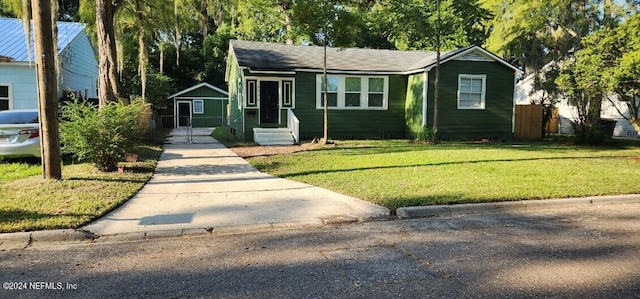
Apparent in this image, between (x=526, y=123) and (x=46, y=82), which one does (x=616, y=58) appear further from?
(x=46, y=82)

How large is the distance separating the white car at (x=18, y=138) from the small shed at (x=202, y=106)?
23.7m

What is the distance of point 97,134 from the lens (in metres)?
8.80

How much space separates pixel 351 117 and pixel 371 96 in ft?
4.55

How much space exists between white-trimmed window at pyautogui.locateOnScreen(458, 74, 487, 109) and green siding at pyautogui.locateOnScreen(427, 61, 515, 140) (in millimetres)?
178

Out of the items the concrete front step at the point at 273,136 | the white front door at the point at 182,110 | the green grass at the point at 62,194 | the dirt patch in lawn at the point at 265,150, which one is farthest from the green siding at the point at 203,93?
the green grass at the point at 62,194

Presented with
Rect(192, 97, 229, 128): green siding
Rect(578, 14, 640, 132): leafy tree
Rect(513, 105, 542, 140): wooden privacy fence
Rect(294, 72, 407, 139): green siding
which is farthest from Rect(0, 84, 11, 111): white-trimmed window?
Rect(513, 105, 542, 140): wooden privacy fence

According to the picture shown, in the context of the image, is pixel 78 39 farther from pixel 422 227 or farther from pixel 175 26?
pixel 422 227

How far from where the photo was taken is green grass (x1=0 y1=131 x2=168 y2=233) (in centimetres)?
556

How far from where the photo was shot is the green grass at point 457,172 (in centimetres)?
759

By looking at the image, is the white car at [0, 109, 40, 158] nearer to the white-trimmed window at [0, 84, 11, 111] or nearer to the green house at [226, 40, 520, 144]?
the white-trimmed window at [0, 84, 11, 111]

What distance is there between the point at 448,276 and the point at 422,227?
1851mm

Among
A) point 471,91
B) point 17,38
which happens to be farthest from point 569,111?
point 17,38

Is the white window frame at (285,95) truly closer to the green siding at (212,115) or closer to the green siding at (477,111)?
the green siding at (477,111)

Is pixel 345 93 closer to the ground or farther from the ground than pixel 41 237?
farther from the ground
